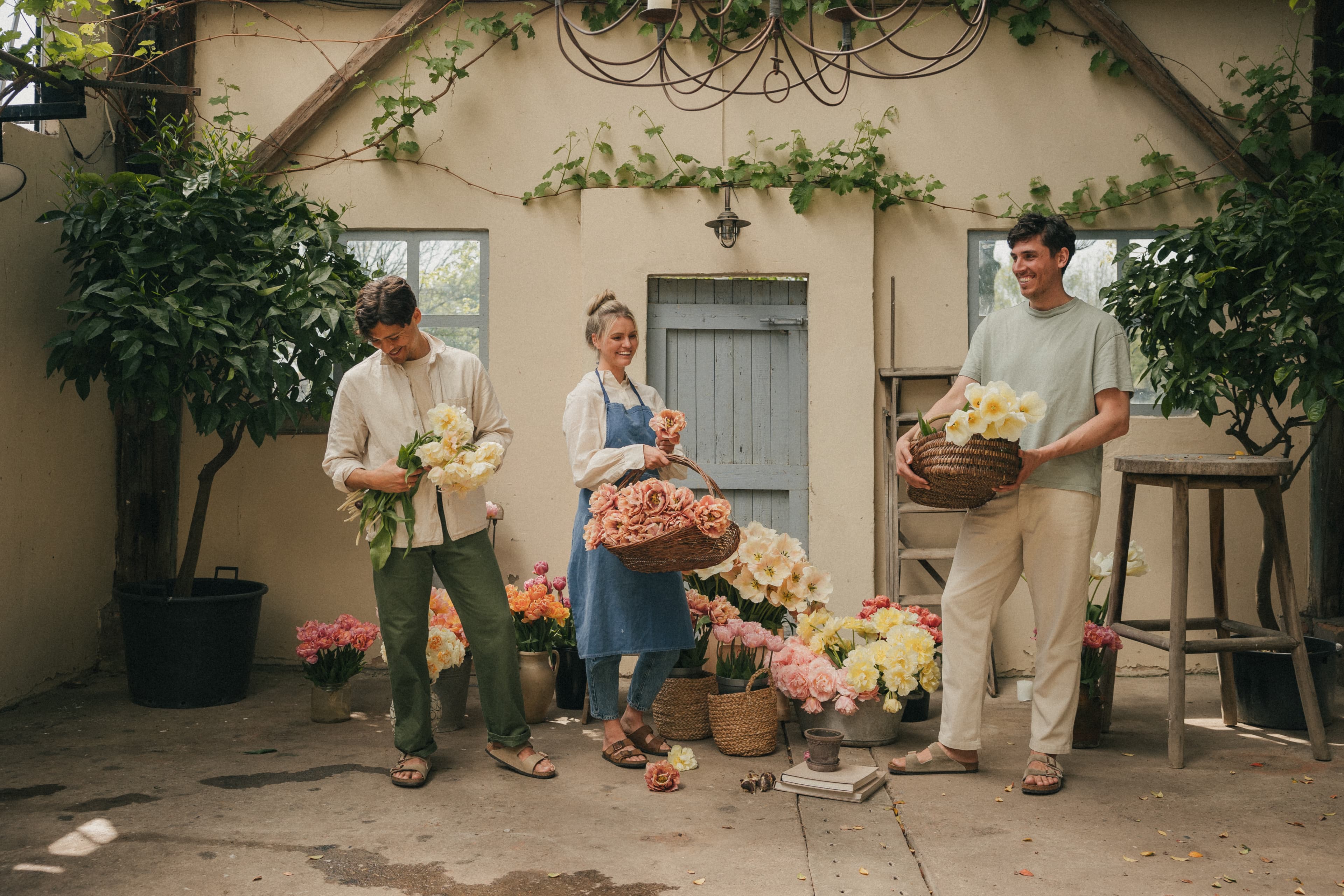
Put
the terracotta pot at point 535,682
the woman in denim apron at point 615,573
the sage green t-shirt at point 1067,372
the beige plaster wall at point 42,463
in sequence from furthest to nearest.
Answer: the beige plaster wall at point 42,463 < the terracotta pot at point 535,682 < the woman in denim apron at point 615,573 < the sage green t-shirt at point 1067,372

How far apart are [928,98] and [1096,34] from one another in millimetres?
914

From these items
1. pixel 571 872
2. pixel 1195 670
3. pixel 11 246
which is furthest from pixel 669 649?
pixel 11 246

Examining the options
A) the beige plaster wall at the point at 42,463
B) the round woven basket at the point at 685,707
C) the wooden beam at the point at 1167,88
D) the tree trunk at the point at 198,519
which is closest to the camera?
the round woven basket at the point at 685,707

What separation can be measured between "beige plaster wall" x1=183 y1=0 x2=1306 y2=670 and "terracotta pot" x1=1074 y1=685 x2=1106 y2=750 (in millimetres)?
1281

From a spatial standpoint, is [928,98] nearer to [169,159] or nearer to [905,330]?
[905,330]

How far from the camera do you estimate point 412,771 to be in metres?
3.72

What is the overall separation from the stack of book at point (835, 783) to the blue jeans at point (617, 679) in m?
0.60

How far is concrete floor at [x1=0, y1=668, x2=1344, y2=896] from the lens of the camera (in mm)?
2926

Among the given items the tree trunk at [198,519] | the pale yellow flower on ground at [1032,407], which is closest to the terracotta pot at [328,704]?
the tree trunk at [198,519]

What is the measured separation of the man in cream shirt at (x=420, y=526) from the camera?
3600 millimetres

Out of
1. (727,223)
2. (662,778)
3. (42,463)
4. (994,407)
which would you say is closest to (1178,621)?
(994,407)

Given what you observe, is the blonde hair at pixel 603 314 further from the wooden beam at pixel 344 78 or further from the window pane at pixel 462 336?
the wooden beam at pixel 344 78

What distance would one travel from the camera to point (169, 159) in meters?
5.39

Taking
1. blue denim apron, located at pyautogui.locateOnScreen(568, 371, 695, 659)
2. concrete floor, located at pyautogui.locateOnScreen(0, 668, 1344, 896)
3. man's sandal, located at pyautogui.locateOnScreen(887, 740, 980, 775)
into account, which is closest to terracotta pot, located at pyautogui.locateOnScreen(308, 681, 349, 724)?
concrete floor, located at pyautogui.locateOnScreen(0, 668, 1344, 896)
